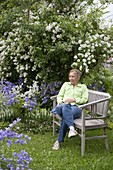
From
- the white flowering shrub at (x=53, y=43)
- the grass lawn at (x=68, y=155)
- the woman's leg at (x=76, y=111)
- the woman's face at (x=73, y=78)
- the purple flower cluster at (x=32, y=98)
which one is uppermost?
the white flowering shrub at (x=53, y=43)

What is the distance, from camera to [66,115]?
4996 millimetres

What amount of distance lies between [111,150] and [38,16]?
3.37m

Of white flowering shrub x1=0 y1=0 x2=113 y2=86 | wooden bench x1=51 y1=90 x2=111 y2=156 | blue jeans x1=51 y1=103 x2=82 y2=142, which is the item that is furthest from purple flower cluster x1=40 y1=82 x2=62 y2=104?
blue jeans x1=51 y1=103 x2=82 y2=142

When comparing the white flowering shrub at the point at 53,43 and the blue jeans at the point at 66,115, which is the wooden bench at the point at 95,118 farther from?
the white flowering shrub at the point at 53,43

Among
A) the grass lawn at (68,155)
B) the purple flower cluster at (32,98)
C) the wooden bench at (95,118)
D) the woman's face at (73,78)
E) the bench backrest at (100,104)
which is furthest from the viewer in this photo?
the purple flower cluster at (32,98)

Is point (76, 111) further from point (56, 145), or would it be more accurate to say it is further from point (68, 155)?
point (68, 155)

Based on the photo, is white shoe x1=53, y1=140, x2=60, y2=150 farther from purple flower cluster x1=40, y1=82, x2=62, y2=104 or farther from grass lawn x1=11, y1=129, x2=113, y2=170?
purple flower cluster x1=40, y1=82, x2=62, y2=104

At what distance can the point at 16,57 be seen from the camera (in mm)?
7426

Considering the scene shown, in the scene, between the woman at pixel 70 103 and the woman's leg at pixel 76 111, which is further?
the woman's leg at pixel 76 111

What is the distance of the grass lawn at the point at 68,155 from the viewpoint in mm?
4395

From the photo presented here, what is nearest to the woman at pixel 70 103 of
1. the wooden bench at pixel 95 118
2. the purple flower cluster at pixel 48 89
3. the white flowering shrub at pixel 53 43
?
the wooden bench at pixel 95 118

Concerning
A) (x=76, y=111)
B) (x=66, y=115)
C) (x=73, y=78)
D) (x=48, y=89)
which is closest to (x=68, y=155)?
(x=66, y=115)

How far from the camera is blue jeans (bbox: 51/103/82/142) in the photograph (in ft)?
16.3

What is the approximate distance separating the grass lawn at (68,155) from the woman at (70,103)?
0.74ft
